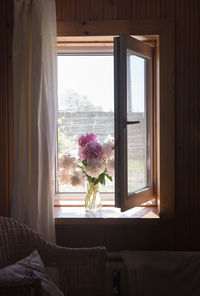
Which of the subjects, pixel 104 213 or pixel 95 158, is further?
pixel 104 213

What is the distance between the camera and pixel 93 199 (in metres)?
2.50

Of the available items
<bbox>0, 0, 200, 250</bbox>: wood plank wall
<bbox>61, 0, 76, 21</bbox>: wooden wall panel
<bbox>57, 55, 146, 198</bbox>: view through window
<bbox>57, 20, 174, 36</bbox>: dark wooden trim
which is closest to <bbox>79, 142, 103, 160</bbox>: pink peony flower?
<bbox>57, 55, 146, 198</bbox>: view through window

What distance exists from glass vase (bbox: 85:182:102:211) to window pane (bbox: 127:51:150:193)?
0.23 m

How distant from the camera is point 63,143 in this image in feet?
9.08

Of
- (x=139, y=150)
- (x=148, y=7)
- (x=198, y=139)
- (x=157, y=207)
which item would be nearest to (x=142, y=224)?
(x=157, y=207)

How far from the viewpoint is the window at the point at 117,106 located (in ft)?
7.36

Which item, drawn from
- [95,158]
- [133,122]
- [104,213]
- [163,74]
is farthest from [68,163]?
[163,74]

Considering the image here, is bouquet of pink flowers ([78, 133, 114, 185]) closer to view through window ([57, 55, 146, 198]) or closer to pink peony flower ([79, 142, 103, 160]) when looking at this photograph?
pink peony flower ([79, 142, 103, 160])

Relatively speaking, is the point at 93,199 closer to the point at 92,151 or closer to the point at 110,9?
the point at 92,151

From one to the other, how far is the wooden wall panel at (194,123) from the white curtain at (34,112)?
842 mm

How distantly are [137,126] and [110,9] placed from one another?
74cm

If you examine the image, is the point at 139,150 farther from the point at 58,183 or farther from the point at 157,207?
the point at 58,183

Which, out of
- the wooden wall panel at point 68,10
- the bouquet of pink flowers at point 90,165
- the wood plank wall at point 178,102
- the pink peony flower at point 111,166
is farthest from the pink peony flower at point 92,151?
the wooden wall panel at point 68,10

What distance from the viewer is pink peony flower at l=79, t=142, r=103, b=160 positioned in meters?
2.37
